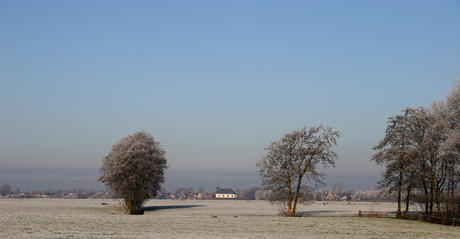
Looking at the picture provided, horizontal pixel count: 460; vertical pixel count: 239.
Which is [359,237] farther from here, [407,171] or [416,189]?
[416,189]

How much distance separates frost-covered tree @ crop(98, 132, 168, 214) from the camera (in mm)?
58406

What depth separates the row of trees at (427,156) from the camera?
3953 cm

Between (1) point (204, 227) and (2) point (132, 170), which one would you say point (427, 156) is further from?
(2) point (132, 170)

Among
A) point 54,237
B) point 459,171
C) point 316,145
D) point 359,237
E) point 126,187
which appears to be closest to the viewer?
point 54,237

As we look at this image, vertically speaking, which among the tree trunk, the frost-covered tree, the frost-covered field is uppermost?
the frost-covered tree

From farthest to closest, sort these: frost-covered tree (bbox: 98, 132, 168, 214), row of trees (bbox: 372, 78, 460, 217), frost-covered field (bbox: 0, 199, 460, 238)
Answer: frost-covered tree (bbox: 98, 132, 168, 214)
row of trees (bbox: 372, 78, 460, 217)
frost-covered field (bbox: 0, 199, 460, 238)

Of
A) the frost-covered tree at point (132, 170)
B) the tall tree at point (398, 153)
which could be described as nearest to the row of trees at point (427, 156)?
the tall tree at point (398, 153)

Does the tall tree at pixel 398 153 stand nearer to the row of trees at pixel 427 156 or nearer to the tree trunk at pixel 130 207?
the row of trees at pixel 427 156

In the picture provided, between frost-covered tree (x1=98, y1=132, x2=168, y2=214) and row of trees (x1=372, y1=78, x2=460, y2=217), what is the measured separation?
116 ft

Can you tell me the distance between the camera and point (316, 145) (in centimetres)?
5119

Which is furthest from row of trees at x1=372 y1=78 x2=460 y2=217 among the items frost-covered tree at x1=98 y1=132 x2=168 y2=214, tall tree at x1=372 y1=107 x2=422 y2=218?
frost-covered tree at x1=98 y1=132 x2=168 y2=214

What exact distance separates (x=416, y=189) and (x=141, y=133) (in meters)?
45.1

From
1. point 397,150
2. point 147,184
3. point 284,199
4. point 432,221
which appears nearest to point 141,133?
point 147,184

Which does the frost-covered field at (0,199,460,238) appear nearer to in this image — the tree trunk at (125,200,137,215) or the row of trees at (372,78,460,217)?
the row of trees at (372,78,460,217)
